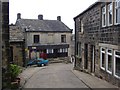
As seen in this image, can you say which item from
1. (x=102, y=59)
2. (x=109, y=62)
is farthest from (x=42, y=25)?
(x=109, y=62)

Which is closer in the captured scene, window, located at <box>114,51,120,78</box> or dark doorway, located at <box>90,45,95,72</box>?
window, located at <box>114,51,120,78</box>

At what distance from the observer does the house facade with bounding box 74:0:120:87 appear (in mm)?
12766

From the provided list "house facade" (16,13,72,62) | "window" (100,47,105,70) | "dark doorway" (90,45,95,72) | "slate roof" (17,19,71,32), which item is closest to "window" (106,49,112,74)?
"window" (100,47,105,70)

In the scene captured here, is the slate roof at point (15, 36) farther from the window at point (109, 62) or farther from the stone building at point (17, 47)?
the window at point (109, 62)

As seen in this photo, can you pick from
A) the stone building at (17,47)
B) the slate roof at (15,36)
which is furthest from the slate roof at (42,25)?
the stone building at (17,47)

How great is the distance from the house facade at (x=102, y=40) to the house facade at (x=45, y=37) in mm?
18131

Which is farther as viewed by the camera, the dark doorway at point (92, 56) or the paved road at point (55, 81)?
the dark doorway at point (92, 56)

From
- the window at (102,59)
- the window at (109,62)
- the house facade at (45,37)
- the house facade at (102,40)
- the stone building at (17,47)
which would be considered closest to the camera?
the house facade at (102,40)

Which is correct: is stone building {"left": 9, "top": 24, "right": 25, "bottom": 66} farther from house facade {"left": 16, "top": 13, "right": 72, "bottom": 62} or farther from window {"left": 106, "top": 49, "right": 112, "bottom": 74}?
window {"left": 106, "top": 49, "right": 112, "bottom": 74}

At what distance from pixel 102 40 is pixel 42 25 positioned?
93.2 feet

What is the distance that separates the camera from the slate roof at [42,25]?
4050 centimetres

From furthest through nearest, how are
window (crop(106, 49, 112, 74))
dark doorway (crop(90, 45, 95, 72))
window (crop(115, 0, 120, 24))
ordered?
dark doorway (crop(90, 45, 95, 72))
window (crop(106, 49, 112, 74))
window (crop(115, 0, 120, 24))

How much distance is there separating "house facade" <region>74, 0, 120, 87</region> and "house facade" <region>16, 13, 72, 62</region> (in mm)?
18131

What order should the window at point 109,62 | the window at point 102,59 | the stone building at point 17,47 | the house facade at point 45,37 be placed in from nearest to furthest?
the window at point 109,62
the window at point 102,59
the stone building at point 17,47
the house facade at point 45,37
